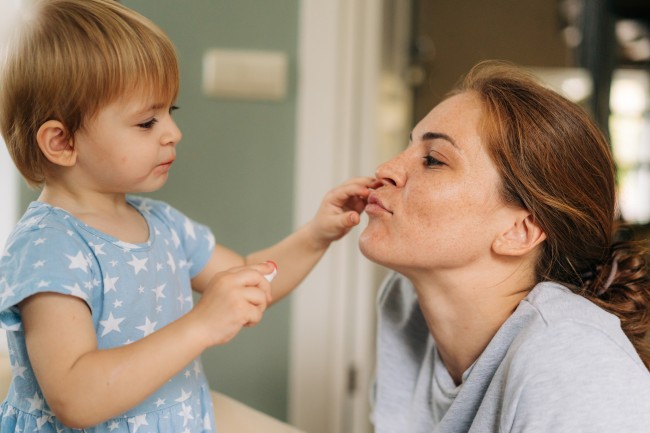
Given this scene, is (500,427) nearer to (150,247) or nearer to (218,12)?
(150,247)

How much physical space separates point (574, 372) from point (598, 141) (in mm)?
374

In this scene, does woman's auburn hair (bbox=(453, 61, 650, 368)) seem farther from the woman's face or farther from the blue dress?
the blue dress

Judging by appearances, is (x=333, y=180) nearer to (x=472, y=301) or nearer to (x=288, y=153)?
(x=288, y=153)

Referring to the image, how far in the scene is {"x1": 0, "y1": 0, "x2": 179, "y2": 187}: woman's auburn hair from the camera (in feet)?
3.01

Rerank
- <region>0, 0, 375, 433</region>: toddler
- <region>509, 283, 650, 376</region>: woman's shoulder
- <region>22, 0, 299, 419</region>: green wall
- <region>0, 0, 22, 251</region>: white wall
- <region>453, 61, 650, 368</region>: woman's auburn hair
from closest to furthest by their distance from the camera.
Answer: <region>0, 0, 375, 433</region>: toddler, <region>509, 283, 650, 376</region>: woman's shoulder, <region>453, 61, 650, 368</region>: woman's auburn hair, <region>0, 0, 22, 251</region>: white wall, <region>22, 0, 299, 419</region>: green wall

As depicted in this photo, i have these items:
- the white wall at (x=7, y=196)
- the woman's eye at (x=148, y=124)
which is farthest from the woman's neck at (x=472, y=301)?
the white wall at (x=7, y=196)

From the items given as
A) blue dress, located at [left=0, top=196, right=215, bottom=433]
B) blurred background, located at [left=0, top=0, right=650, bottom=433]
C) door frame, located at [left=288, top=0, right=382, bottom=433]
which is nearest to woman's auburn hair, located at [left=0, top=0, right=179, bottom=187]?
blue dress, located at [left=0, top=196, right=215, bottom=433]

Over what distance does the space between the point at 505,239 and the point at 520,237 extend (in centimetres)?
2

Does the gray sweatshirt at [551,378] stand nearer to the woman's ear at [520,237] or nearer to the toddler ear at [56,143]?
the woman's ear at [520,237]

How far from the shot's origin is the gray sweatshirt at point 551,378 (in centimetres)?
95

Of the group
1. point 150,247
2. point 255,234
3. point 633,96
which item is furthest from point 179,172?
point 633,96

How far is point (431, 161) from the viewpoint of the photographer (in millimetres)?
1184

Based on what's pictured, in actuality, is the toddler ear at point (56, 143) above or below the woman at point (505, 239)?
above

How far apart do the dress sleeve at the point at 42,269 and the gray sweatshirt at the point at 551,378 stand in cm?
57
